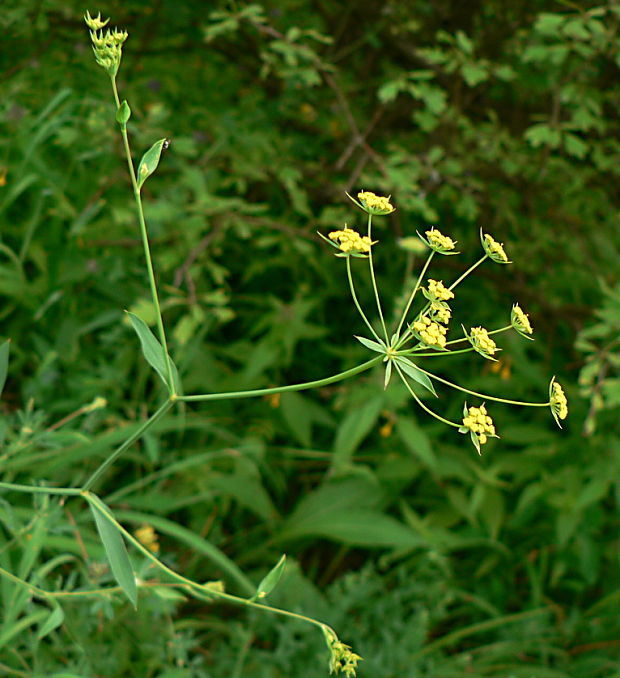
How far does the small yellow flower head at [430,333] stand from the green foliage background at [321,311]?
3.48ft

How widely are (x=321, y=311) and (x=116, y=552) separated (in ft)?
5.81

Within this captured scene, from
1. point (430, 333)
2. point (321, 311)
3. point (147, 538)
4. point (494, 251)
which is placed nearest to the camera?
point (430, 333)

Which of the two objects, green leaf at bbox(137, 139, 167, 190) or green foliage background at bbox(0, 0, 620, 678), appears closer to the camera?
green leaf at bbox(137, 139, 167, 190)

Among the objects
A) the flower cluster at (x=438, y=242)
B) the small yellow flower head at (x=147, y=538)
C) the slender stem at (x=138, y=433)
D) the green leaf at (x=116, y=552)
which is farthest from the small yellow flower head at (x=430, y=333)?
the small yellow flower head at (x=147, y=538)

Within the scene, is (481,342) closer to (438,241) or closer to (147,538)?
(438,241)

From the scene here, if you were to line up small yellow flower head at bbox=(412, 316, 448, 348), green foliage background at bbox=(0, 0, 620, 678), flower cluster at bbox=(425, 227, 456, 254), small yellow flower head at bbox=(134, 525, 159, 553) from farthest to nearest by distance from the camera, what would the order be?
green foliage background at bbox=(0, 0, 620, 678) < small yellow flower head at bbox=(134, 525, 159, 553) < flower cluster at bbox=(425, 227, 456, 254) < small yellow flower head at bbox=(412, 316, 448, 348)

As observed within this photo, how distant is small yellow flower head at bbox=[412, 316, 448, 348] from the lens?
0.79 m

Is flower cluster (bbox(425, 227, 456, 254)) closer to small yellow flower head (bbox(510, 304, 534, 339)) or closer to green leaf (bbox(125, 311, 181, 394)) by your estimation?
small yellow flower head (bbox(510, 304, 534, 339))

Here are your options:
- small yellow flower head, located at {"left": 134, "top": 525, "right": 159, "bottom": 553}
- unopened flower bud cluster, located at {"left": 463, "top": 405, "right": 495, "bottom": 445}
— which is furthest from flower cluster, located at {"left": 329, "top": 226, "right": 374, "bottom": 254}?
small yellow flower head, located at {"left": 134, "top": 525, "right": 159, "bottom": 553}

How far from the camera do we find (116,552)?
877 mm

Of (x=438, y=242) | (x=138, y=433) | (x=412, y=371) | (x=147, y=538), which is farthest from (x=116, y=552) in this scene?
(x=147, y=538)

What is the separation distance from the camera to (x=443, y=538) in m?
2.22

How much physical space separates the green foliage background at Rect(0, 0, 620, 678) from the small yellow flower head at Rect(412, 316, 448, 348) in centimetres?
106

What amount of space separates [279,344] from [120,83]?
3.08 ft
